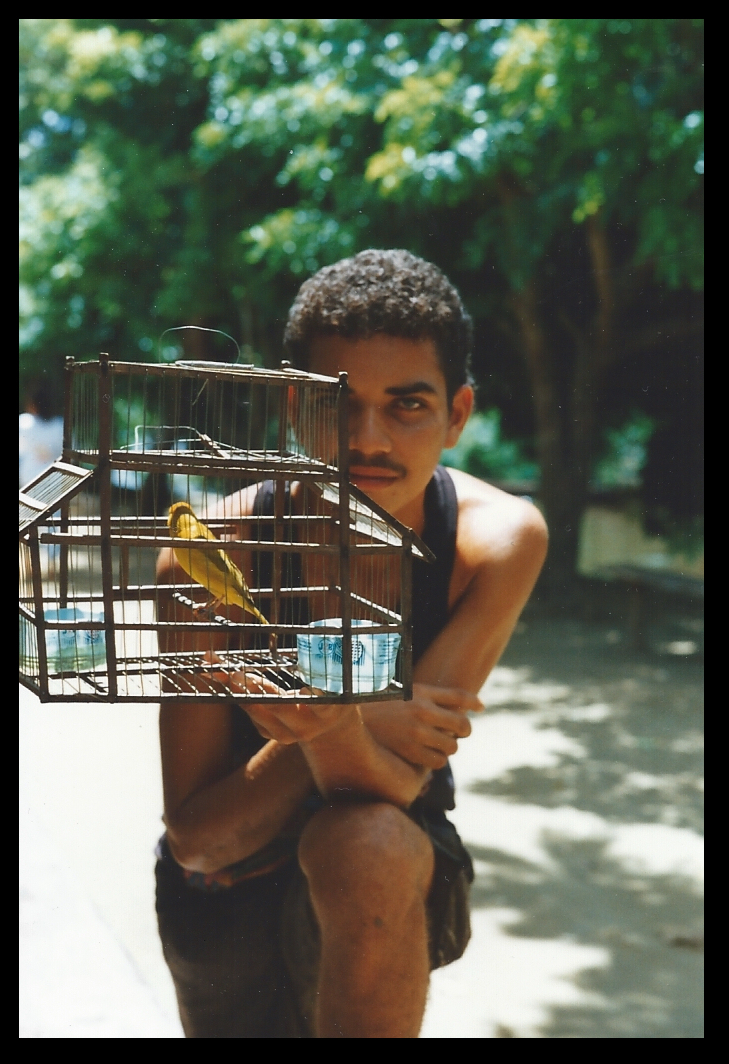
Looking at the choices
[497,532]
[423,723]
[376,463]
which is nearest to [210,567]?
[376,463]

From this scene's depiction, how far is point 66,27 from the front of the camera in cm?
610

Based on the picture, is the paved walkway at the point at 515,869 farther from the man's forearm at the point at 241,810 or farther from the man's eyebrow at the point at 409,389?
the man's eyebrow at the point at 409,389

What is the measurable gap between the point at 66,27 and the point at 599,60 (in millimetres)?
3811

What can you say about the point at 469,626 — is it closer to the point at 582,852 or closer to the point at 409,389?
the point at 409,389

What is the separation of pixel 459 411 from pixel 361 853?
2.55 feet

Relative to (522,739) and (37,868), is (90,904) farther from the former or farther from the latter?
Result: (522,739)

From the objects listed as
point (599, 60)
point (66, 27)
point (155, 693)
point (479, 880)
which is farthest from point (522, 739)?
point (66, 27)

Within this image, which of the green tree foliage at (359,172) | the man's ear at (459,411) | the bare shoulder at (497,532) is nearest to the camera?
the man's ear at (459,411)

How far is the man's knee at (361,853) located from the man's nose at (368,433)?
1.90 feet

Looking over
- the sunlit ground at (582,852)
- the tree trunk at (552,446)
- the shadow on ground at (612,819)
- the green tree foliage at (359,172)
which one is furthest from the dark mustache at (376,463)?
the tree trunk at (552,446)

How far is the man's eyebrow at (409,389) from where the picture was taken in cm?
162

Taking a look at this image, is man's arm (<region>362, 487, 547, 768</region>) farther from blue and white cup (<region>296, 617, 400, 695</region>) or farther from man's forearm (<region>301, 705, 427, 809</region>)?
blue and white cup (<region>296, 617, 400, 695</region>)

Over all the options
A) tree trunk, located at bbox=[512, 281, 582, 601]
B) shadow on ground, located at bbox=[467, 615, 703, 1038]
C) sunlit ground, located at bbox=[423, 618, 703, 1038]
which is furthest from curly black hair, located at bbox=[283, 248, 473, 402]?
tree trunk, located at bbox=[512, 281, 582, 601]

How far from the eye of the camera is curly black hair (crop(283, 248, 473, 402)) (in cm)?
166
